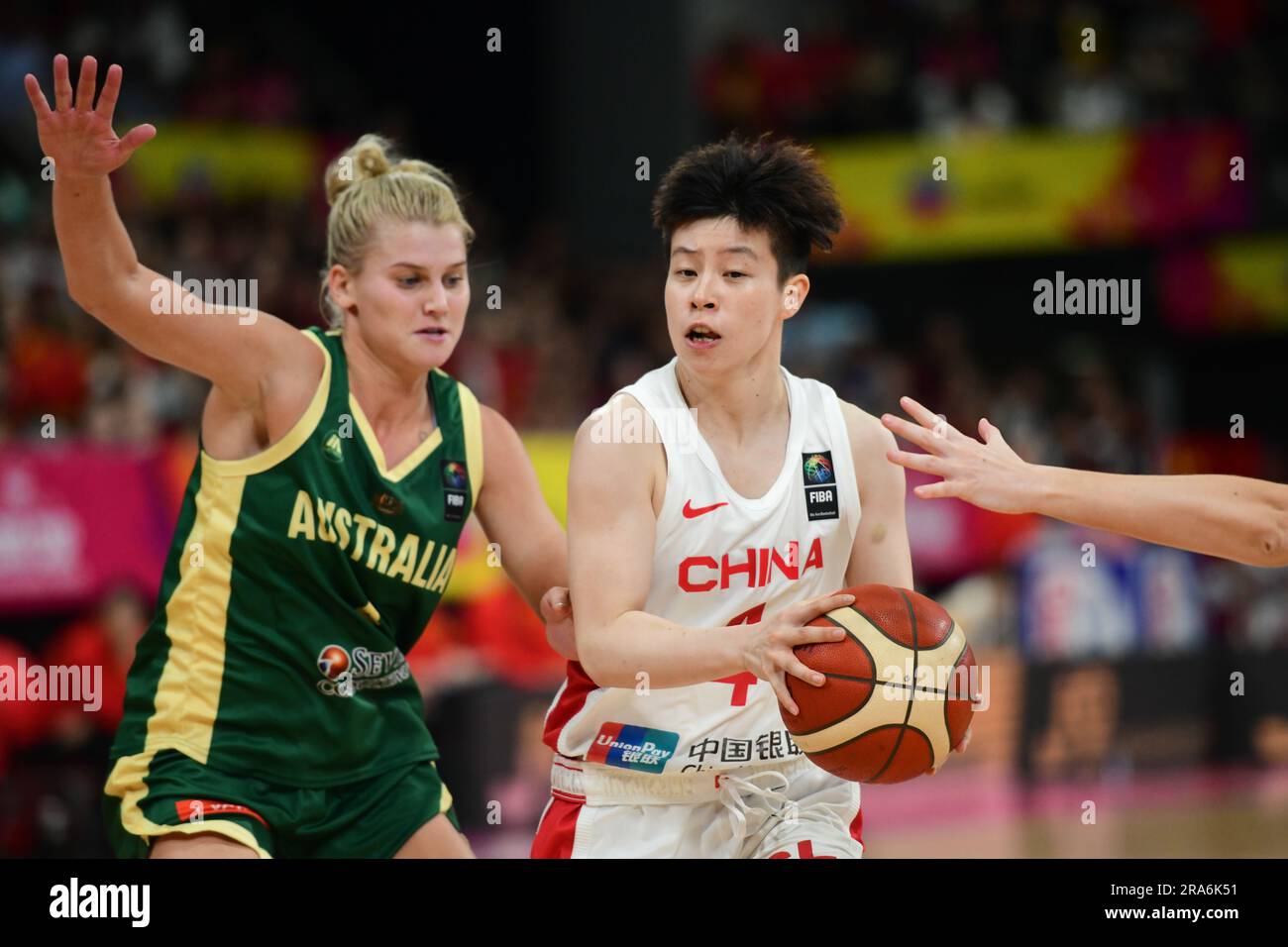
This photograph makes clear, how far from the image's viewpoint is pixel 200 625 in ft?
14.3

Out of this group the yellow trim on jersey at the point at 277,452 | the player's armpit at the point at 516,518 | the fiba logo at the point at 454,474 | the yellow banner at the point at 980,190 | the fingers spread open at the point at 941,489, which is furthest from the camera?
the yellow banner at the point at 980,190

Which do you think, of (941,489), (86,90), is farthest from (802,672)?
(86,90)

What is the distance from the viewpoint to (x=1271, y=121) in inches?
676

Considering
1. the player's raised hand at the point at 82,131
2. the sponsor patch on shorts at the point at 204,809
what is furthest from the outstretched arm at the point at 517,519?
the player's raised hand at the point at 82,131

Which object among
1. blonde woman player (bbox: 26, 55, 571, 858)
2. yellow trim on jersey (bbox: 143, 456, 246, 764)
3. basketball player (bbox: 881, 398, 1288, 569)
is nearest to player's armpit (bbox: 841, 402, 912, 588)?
basketball player (bbox: 881, 398, 1288, 569)

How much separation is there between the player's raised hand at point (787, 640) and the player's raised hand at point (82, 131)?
6.15ft

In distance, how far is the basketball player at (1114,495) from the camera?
3.74 m

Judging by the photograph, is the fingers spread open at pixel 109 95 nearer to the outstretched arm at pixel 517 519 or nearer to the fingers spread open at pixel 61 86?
the fingers spread open at pixel 61 86

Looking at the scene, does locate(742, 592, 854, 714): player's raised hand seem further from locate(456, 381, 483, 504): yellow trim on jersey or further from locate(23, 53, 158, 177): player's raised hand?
locate(23, 53, 158, 177): player's raised hand

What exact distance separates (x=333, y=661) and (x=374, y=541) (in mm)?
330

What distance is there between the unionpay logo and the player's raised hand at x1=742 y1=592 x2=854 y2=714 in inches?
22.5

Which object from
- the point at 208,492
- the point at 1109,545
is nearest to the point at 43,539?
the point at 208,492

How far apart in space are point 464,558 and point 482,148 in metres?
9.93

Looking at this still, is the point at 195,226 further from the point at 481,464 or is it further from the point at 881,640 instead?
the point at 881,640
